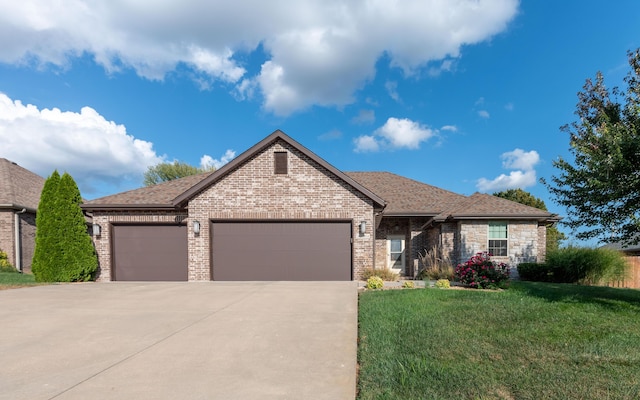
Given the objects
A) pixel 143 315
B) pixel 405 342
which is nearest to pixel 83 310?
pixel 143 315

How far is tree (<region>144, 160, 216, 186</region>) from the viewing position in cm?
3609

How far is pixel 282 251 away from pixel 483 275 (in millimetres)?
6815

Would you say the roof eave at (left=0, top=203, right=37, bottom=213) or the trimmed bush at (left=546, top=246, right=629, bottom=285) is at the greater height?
the roof eave at (left=0, top=203, right=37, bottom=213)

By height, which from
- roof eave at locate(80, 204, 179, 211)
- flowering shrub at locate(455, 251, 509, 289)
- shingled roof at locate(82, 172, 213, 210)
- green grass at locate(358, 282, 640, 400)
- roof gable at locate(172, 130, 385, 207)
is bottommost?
flowering shrub at locate(455, 251, 509, 289)

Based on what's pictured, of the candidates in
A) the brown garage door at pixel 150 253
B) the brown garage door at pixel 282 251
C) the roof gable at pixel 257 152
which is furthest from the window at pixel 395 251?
the brown garage door at pixel 150 253

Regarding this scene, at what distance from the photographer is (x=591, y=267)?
1237 centimetres

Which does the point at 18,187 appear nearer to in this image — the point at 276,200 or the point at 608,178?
the point at 276,200

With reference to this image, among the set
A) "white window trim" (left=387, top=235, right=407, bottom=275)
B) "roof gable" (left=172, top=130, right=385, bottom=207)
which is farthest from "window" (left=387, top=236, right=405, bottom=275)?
"roof gable" (left=172, top=130, right=385, bottom=207)

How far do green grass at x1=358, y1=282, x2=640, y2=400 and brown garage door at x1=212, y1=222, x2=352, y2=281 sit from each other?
4993 mm

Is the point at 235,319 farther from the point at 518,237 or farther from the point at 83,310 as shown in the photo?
the point at 518,237

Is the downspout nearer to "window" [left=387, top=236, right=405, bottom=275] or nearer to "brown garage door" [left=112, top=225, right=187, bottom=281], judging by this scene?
"brown garage door" [left=112, top=225, right=187, bottom=281]

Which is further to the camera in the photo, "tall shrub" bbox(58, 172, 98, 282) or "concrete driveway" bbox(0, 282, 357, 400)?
"tall shrub" bbox(58, 172, 98, 282)

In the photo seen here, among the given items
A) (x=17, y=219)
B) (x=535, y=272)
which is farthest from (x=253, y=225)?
(x=17, y=219)

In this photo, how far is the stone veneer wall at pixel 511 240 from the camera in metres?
13.9
